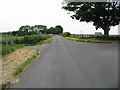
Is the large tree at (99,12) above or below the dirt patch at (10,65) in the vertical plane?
above

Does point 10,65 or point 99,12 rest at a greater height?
point 99,12

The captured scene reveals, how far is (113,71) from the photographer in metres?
6.05

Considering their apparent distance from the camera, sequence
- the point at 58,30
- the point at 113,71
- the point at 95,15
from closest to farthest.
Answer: the point at 113,71 → the point at 95,15 → the point at 58,30

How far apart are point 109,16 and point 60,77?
26196 mm

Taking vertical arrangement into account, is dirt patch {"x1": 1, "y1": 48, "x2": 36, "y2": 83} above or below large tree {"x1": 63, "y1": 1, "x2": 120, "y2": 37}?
below

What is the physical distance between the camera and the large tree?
1024 inches

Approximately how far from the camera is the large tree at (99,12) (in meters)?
26.0

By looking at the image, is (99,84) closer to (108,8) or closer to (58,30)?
(108,8)

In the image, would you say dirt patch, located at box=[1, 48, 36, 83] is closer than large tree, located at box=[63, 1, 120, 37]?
Yes

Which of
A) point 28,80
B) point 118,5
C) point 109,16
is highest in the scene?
point 118,5

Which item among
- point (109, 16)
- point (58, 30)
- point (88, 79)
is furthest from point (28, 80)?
point (58, 30)

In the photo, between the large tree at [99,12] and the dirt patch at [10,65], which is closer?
the dirt patch at [10,65]

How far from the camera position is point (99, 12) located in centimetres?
2683

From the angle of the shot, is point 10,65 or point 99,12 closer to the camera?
point 10,65
